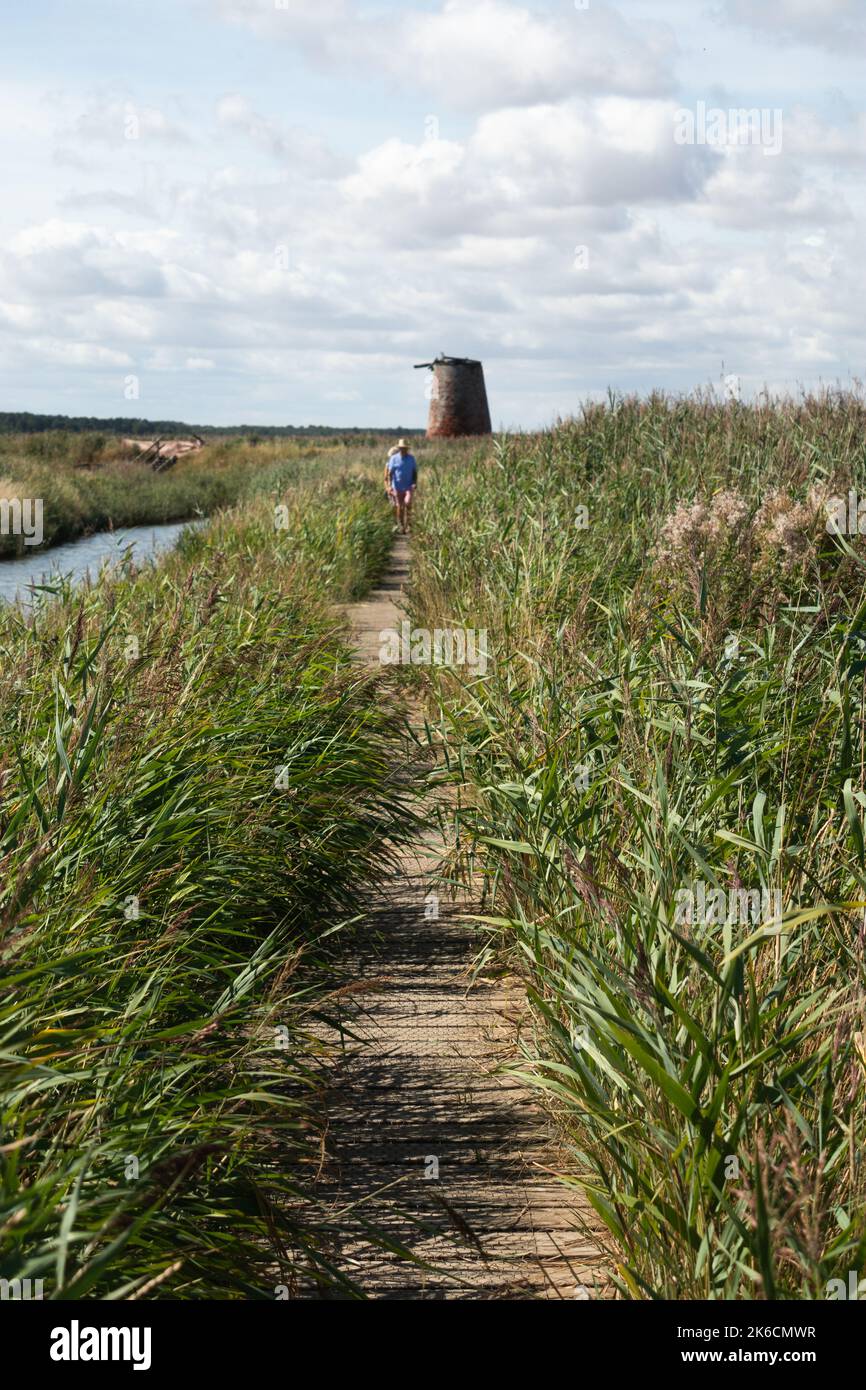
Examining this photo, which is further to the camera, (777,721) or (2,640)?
(2,640)

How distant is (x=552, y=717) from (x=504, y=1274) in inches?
91.5

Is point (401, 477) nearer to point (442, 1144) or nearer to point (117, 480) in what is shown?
point (442, 1144)

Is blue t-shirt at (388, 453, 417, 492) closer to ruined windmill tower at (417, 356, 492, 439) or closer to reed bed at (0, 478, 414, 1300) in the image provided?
reed bed at (0, 478, 414, 1300)

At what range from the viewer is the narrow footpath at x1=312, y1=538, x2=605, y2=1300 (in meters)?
2.73

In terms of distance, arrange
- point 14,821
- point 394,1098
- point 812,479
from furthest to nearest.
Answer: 1. point 812,479
2. point 394,1098
3. point 14,821

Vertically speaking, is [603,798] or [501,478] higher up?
[501,478]

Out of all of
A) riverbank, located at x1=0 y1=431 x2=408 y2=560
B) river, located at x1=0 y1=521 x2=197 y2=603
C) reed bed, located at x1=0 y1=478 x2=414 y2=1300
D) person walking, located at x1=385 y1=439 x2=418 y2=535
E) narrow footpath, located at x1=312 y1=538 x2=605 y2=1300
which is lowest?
narrow footpath, located at x1=312 y1=538 x2=605 y2=1300

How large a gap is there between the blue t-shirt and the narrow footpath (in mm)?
16294

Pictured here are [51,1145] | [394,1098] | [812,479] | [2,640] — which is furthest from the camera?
[812,479]

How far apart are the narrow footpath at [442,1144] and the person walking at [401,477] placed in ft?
53.4

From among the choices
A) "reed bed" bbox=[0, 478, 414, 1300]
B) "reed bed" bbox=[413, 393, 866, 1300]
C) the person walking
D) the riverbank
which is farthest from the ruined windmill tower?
"reed bed" bbox=[0, 478, 414, 1300]
